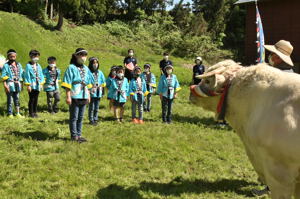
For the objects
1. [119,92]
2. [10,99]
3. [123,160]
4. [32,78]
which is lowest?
[123,160]

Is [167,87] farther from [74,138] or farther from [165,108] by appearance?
[74,138]

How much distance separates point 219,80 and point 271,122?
0.75 m

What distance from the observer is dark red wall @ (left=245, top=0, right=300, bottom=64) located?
19.8 metres

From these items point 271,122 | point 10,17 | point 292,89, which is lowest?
point 271,122

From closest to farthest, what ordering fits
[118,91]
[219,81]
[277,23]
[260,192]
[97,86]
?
[219,81]
[260,192]
[97,86]
[118,91]
[277,23]

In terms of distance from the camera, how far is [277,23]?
20.4 m

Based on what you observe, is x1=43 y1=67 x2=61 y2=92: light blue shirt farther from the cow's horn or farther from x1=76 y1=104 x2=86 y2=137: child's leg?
the cow's horn

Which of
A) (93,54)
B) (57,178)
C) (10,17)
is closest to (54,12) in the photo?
Answer: (10,17)

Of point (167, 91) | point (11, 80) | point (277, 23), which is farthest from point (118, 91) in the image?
point (277, 23)

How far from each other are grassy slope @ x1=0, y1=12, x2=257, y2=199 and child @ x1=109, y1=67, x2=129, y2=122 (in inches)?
20.9

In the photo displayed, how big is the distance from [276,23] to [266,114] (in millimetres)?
19104

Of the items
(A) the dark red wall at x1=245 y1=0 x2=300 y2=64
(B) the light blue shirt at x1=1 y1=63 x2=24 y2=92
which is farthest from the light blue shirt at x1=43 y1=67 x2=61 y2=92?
(A) the dark red wall at x1=245 y1=0 x2=300 y2=64

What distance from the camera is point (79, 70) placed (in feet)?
25.2

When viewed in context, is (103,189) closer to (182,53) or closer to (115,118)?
(115,118)
